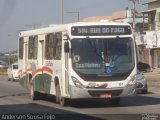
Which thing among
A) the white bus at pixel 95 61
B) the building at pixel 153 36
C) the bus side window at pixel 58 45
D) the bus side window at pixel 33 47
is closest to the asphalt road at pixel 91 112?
the white bus at pixel 95 61

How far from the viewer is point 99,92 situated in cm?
2050

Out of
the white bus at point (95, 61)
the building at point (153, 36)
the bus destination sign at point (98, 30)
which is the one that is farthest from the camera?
the building at point (153, 36)

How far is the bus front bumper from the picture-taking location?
2039 centimetres

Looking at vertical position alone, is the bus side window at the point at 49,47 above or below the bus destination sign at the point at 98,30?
below

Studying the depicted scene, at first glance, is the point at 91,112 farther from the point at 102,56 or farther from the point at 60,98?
the point at 60,98

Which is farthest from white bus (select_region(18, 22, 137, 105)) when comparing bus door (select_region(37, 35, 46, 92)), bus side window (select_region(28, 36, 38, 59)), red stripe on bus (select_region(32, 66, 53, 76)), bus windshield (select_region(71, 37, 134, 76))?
bus side window (select_region(28, 36, 38, 59))

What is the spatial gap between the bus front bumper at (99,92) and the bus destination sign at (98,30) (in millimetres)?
2010

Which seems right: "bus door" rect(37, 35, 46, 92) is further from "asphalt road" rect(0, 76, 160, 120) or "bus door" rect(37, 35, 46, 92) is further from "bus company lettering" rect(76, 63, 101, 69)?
"bus company lettering" rect(76, 63, 101, 69)

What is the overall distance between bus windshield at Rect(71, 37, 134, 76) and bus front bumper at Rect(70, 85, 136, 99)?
0.56 metres

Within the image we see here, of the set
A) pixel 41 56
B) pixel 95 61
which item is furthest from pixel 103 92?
→ pixel 41 56

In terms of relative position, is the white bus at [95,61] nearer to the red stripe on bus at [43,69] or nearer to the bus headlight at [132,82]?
the bus headlight at [132,82]

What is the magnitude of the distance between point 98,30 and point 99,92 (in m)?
2.30

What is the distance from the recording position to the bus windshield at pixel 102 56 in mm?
20594

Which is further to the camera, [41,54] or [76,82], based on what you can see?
[41,54]
